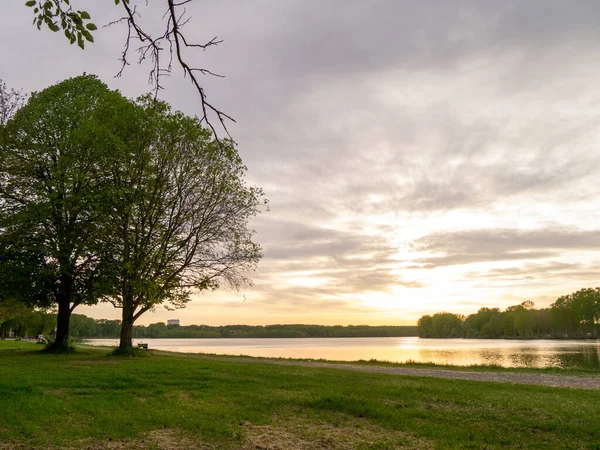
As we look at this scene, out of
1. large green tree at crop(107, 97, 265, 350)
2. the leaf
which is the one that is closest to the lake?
large green tree at crop(107, 97, 265, 350)

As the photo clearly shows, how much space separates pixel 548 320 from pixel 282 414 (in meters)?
174

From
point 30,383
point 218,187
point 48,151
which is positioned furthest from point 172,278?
point 30,383

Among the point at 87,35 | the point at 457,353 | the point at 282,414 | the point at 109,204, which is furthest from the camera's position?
the point at 457,353

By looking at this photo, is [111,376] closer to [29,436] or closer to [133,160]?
[29,436]

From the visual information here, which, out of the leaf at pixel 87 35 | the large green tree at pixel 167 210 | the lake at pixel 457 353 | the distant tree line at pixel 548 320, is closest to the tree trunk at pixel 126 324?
the large green tree at pixel 167 210

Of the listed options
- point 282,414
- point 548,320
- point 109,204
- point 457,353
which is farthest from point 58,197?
point 548,320

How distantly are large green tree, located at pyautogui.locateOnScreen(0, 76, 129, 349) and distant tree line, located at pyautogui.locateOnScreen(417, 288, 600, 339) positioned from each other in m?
157

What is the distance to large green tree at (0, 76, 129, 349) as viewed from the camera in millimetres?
26891

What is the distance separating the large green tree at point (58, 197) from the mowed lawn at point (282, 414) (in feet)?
39.4

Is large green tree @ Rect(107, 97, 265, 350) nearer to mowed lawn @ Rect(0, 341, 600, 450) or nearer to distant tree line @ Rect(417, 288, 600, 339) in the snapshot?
mowed lawn @ Rect(0, 341, 600, 450)

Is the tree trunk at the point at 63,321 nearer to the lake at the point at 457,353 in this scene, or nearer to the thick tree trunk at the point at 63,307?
the thick tree trunk at the point at 63,307

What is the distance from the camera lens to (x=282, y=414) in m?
11.4

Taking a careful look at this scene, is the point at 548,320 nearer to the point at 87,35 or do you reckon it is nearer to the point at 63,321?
the point at 63,321

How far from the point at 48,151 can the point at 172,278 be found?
39.0 feet
